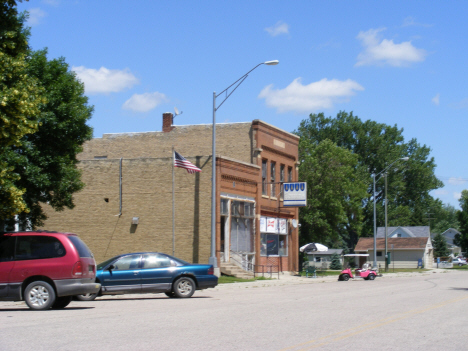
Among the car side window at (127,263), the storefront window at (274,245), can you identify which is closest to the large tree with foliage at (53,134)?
the car side window at (127,263)

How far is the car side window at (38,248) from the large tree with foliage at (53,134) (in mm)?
7227

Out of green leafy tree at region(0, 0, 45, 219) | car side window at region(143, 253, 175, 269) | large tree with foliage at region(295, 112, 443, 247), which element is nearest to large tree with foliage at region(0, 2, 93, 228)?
green leafy tree at region(0, 0, 45, 219)

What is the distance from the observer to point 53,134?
74.9 ft

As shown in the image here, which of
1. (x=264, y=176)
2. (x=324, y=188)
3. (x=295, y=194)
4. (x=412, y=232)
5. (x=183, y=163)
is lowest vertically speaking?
(x=412, y=232)

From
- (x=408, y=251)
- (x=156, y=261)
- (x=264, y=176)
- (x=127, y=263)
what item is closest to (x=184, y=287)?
(x=156, y=261)

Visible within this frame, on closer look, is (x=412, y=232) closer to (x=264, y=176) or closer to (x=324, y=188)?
(x=324, y=188)

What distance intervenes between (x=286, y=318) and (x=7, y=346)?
19.7 ft

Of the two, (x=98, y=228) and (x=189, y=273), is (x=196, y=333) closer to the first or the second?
(x=189, y=273)

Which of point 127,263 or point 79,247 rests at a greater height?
point 79,247

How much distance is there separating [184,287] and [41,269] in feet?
18.9

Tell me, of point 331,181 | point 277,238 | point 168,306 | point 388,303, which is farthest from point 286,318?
point 331,181

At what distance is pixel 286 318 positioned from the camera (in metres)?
13.0

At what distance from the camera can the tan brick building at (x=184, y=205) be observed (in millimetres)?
33281

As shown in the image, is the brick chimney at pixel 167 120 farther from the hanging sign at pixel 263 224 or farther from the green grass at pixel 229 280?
the green grass at pixel 229 280
